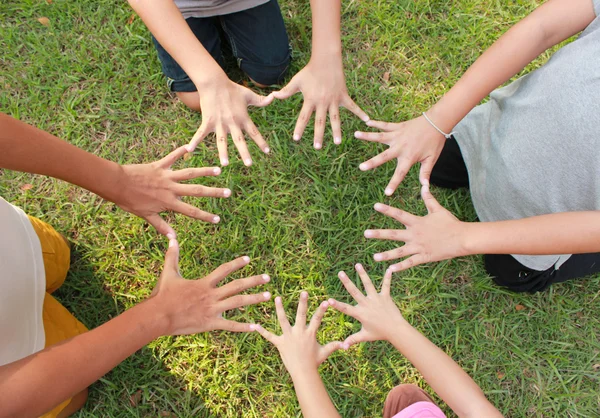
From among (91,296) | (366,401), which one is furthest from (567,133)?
(91,296)

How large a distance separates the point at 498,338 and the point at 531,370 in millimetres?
222

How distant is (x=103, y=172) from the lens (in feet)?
5.49

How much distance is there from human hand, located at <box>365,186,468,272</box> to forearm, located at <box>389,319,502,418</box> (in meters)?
0.30

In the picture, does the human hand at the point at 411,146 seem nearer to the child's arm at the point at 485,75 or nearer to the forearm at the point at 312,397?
the child's arm at the point at 485,75

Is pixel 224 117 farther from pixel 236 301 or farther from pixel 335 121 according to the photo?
Answer: pixel 236 301

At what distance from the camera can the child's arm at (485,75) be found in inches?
63.9

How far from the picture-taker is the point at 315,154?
2346mm

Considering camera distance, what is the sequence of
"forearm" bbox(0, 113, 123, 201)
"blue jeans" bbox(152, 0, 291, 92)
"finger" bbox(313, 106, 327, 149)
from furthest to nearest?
"blue jeans" bbox(152, 0, 291, 92)
"finger" bbox(313, 106, 327, 149)
"forearm" bbox(0, 113, 123, 201)

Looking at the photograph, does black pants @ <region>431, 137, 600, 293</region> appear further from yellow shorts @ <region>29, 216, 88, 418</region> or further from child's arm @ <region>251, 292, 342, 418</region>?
yellow shorts @ <region>29, 216, 88, 418</region>

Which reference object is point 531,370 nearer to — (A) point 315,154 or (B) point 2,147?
(A) point 315,154

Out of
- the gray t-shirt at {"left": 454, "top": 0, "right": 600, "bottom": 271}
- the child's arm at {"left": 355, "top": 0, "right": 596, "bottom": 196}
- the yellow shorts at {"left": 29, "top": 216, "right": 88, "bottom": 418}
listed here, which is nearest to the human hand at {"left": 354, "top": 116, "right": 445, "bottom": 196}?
the child's arm at {"left": 355, "top": 0, "right": 596, "bottom": 196}

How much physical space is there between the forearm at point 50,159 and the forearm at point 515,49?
4.48 ft

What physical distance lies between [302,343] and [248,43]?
5.12 ft

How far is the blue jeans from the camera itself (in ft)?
7.33
